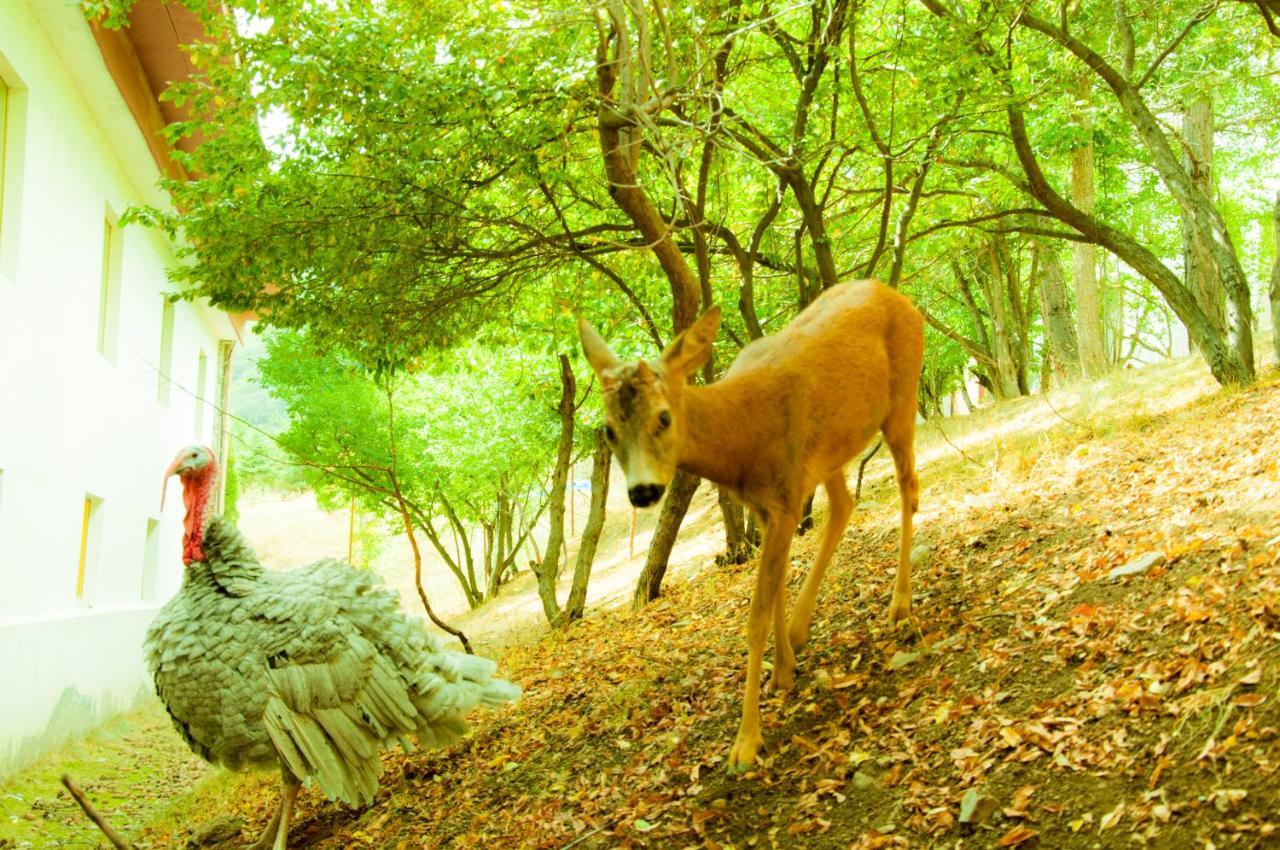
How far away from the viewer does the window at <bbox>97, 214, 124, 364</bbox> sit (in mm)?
14445

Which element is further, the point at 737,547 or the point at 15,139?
the point at 737,547

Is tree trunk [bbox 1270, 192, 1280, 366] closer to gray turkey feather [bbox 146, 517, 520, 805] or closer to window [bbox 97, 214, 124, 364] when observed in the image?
gray turkey feather [bbox 146, 517, 520, 805]

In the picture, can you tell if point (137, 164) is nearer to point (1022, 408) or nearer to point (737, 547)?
point (737, 547)

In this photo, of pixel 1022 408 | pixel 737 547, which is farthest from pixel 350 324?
pixel 1022 408

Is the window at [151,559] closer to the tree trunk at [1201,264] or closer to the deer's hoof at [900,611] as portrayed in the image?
the deer's hoof at [900,611]

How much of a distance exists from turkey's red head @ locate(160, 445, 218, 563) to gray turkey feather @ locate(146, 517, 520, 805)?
0.20ft

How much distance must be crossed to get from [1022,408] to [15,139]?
1594cm

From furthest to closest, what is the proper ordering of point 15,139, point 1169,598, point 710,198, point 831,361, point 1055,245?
point 1055,245 < point 710,198 < point 15,139 < point 831,361 < point 1169,598

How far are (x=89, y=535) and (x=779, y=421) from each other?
12050 mm

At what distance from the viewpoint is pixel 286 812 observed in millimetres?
6070

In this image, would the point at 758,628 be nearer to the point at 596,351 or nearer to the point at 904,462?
the point at 596,351

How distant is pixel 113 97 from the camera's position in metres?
13.1

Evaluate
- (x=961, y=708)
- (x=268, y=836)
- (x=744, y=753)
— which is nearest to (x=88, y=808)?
(x=268, y=836)

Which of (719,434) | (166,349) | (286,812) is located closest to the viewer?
(719,434)
